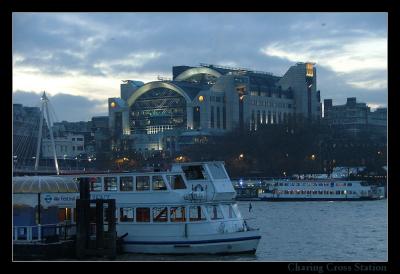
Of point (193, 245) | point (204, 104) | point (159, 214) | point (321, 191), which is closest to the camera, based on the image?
point (193, 245)

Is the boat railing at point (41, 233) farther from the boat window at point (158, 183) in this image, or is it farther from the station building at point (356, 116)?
the station building at point (356, 116)

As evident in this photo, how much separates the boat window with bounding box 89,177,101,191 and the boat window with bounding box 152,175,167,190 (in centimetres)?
169

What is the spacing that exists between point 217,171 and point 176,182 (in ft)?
4.18

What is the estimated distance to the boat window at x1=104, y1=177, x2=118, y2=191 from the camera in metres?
27.5

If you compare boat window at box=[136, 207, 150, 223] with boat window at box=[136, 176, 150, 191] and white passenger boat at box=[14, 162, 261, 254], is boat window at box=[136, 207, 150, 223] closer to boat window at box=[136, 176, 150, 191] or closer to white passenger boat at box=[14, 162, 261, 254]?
white passenger boat at box=[14, 162, 261, 254]

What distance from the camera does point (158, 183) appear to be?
88.6 ft

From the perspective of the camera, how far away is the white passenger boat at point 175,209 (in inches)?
1037

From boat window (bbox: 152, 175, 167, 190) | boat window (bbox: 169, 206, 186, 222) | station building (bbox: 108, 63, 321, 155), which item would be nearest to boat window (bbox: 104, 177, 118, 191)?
boat window (bbox: 152, 175, 167, 190)

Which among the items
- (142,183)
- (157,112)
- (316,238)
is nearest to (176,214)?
(142,183)

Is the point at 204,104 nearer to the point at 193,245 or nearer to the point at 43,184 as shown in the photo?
the point at 43,184

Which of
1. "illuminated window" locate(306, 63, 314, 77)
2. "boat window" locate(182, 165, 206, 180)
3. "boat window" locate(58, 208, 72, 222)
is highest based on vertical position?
"illuminated window" locate(306, 63, 314, 77)

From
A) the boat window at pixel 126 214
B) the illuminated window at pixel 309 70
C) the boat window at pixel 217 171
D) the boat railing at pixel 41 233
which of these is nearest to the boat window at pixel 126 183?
the boat window at pixel 126 214

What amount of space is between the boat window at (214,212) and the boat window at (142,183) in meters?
1.80

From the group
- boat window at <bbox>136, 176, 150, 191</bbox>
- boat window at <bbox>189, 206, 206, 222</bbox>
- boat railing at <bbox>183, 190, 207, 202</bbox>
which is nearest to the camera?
boat railing at <bbox>183, 190, 207, 202</bbox>
